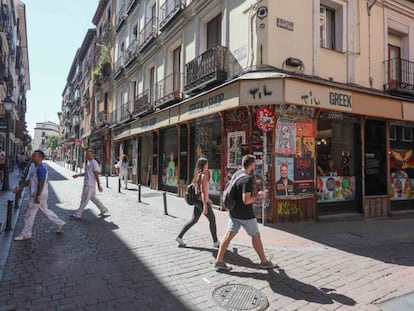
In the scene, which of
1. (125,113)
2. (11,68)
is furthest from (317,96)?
(11,68)

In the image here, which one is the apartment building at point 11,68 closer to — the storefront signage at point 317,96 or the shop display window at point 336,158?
the storefront signage at point 317,96

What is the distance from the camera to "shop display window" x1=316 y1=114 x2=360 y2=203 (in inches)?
348

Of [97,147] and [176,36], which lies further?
[97,147]

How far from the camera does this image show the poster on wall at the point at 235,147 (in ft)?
28.2

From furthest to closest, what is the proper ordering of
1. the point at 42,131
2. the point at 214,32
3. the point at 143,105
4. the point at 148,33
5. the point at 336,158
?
the point at 42,131
the point at 143,105
the point at 148,33
the point at 214,32
the point at 336,158

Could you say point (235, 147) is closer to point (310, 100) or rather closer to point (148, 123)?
point (310, 100)

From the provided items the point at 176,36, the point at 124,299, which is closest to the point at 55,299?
the point at 124,299

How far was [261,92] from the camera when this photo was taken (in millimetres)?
7398

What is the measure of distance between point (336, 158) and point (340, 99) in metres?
2.17

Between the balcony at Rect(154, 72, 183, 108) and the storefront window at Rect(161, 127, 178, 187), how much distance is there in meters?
1.38

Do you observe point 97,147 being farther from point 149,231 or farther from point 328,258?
point 328,258

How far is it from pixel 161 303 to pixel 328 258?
327cm

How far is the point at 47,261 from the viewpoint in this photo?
4.64 metres

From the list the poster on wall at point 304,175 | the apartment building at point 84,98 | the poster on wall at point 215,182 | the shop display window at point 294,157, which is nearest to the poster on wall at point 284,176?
the shop display window at point 294,157
